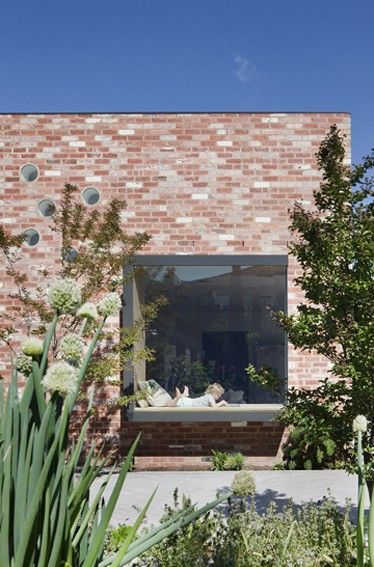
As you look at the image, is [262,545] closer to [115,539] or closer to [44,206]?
[115,539]

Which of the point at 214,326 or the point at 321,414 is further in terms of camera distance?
the point at 214,326

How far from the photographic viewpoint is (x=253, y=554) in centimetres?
402

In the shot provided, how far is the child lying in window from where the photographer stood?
9.83 meters

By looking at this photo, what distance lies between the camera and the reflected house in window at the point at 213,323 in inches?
389

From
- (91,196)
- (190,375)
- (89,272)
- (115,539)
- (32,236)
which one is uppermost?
(91,196)

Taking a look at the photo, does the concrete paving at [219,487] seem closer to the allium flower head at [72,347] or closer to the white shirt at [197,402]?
the white shirt at [197,402]

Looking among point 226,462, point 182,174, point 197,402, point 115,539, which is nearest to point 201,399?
point 197,402

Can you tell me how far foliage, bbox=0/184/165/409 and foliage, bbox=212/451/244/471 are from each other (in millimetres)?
1633

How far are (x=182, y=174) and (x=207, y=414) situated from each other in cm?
357

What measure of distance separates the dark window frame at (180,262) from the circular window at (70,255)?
81 cm

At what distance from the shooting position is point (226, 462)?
970cm

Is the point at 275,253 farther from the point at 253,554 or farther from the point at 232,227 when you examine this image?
the point at 253,554

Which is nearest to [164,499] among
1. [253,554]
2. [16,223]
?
[253,554]

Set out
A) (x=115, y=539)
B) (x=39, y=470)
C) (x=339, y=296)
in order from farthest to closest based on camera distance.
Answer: (x=339, y=296), (x=115, y=539), (x=39, y=470)
